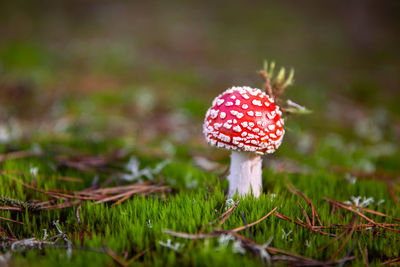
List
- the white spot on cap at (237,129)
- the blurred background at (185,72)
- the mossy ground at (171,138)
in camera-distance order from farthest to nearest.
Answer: the blurred background at (185,72), the white spot on cap at (237,129), the mossy ground at (171,138)

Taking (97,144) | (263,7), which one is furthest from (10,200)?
(263,7)

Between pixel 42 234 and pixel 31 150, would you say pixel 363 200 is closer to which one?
pixel 42 234

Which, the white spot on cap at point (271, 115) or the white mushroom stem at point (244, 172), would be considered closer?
the white spot on cap at point (271, 115)

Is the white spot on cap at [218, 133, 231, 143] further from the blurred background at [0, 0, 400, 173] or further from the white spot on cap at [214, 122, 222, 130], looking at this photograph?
the blurred background at [0, 0, 400, 173]

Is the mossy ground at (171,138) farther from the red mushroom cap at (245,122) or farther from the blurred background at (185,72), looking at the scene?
the red mushroom cap at (245,122)

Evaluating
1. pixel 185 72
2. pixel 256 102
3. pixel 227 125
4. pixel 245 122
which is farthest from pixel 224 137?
pixel 185 72

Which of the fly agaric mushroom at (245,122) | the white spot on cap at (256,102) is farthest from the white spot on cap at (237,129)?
the white spot on cap at (256,102)

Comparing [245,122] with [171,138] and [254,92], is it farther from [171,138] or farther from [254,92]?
[171,138]
